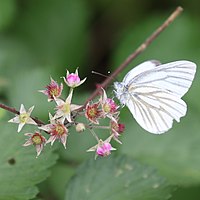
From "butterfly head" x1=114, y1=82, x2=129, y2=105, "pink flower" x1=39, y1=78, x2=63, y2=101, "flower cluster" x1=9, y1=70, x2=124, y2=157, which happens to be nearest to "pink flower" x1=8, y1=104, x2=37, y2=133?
"flower cluster" x1=9, y1=70, x2=124, y2=157

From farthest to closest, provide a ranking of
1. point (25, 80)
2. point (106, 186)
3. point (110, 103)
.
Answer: point (25, 80)
point (106, 186)
point (110, 103)

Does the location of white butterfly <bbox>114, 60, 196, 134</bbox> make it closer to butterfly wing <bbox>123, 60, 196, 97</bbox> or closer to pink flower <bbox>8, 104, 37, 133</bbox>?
butterfly wing <bbox>123, 60, 196, 97</bbox>

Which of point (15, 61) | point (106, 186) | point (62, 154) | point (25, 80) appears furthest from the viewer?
point (15, 61)

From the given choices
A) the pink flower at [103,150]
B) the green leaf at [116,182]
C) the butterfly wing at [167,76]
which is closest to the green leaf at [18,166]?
the green leaf at [116,182]

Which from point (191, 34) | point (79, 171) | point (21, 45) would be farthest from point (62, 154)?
point (191, 34)

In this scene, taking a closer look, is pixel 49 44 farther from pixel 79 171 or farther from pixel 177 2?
pixel 79 171

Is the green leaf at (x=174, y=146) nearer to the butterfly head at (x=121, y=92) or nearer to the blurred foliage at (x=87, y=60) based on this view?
the blurred foliage at (x=87, y=60)

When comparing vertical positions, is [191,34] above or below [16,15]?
below

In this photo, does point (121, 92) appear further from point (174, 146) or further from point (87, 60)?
point (87, 60)
